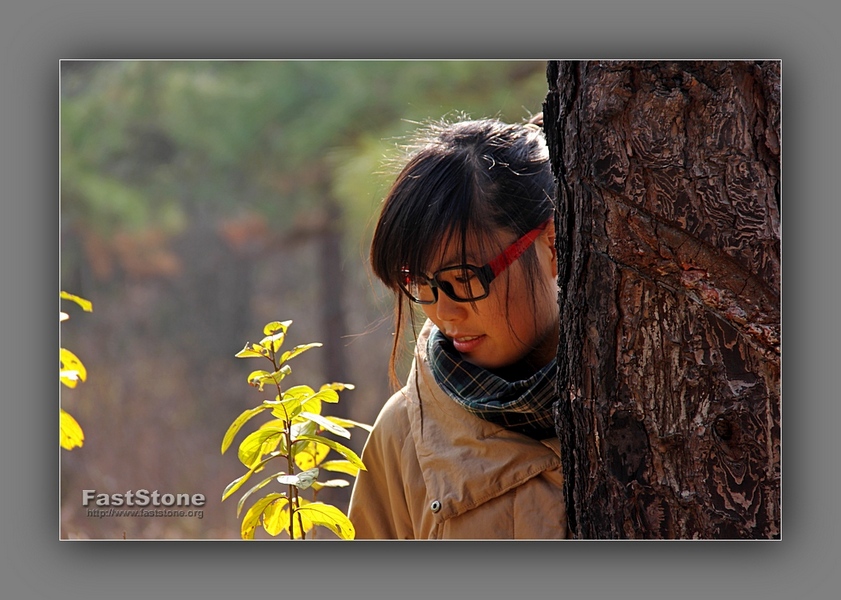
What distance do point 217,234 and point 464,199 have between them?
2.96m

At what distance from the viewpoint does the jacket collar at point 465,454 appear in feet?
3.33

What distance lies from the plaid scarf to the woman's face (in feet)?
0.10

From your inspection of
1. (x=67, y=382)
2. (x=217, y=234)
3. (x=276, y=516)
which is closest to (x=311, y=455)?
(x=276, y=516)

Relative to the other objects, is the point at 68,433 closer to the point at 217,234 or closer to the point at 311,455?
the point at 311,455

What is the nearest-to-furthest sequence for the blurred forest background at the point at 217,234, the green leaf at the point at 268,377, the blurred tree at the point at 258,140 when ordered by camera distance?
the green leaf at the point at 268,377 → the blurred tree at the point at 258,140 → the blurred forest background at the point at 217,234

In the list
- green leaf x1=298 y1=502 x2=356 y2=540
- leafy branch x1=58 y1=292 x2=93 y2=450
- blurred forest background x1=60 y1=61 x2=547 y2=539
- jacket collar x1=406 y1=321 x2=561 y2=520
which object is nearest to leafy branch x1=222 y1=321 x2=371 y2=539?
green leaf x1=298 y1=502 x2=356 y2=540

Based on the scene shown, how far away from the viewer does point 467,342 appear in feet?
3.51

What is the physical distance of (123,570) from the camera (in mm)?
1074

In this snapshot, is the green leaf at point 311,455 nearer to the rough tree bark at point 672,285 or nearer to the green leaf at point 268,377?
the green leaf at point 268,377

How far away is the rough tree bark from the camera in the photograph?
32.6 inches

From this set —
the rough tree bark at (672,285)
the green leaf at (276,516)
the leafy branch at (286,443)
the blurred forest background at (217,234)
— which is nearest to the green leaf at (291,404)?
the leafy branch at (286,443)
